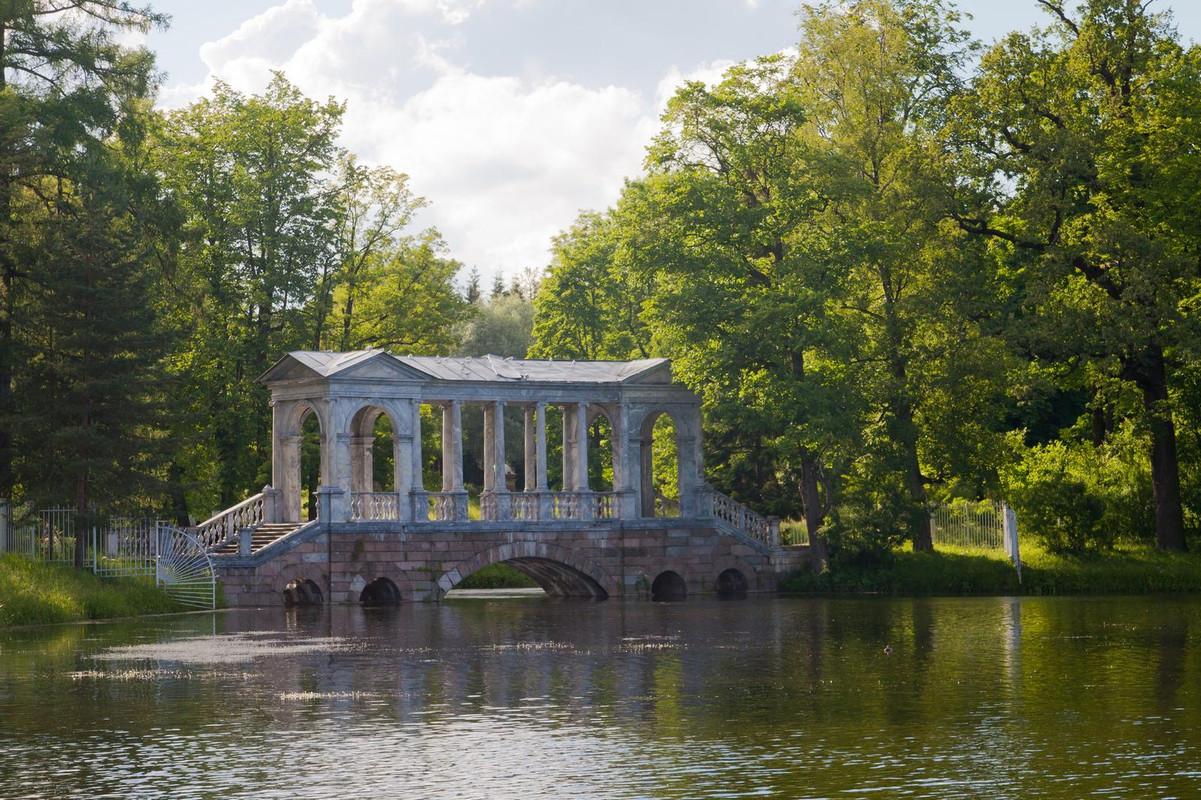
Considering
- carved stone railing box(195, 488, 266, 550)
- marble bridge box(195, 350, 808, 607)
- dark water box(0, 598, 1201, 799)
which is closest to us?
dark water box(0, 598, 1201, 799)

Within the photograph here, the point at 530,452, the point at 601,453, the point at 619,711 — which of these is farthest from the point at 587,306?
the point at 619,711

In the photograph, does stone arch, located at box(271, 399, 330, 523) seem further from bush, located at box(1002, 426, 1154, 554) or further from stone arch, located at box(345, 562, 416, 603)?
bush, located at box(1002, 426, 1154, 554)

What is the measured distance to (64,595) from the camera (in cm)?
3812

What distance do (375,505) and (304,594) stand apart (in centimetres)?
318

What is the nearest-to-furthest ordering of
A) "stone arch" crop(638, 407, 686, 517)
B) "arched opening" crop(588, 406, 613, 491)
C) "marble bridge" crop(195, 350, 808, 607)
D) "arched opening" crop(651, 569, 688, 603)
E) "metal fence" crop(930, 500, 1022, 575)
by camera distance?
"marble bridge" crop(195, 350, 808, 607) < "metal fence" crop(930, 500, 1022, 575) < "arched opening" crop(651, 569, 688, 603) < "stone arch" crop(638, 407, 686, 517) < "arched opening" crop(588, 406, 613, 491)

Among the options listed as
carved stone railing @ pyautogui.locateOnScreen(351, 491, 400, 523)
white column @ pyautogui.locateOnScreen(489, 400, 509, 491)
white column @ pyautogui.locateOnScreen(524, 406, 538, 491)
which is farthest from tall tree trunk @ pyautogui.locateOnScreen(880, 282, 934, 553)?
carved stone railing @ pyautogui.locateOnScreen(351, 491, 400, 523)

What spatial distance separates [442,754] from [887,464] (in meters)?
33.2

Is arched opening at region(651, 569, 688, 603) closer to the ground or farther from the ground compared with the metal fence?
closer to the ground

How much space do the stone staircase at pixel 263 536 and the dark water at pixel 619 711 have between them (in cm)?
1095

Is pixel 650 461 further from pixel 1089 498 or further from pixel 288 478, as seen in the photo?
pixel 1089 498

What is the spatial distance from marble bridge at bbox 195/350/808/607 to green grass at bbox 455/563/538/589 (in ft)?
32.8

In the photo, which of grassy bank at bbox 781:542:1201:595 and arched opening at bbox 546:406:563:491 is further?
arched opening at bbox 546:406:563:491

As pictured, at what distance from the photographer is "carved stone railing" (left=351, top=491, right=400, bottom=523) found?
156ft

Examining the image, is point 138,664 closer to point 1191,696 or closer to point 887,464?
point 1191,696
